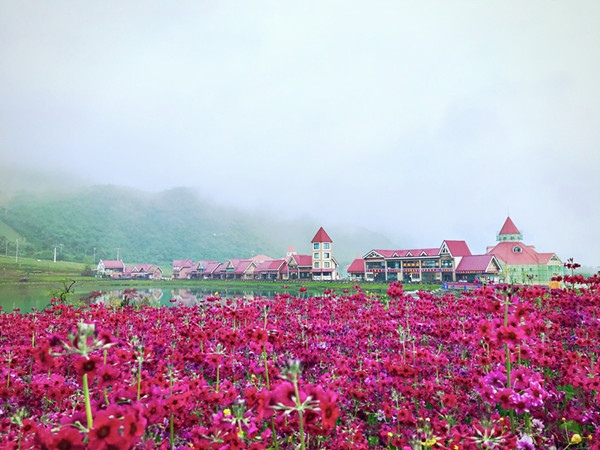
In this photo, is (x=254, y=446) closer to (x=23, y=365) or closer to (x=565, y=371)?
(x=565, y=371)

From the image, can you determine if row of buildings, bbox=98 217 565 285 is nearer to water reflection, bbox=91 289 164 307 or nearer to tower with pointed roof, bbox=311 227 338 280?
tower with pointed roof, bbox=311 227 338 280

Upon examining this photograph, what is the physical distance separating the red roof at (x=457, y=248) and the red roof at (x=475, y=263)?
1331 millimetres

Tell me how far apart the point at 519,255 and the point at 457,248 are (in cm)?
1342

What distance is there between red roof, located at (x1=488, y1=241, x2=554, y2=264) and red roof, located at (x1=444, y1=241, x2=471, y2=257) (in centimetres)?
465

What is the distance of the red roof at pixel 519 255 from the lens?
63031 mm

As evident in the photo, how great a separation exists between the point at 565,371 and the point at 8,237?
223 metres

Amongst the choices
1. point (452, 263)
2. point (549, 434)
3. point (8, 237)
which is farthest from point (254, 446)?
point (8, 237)

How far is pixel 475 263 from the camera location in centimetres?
5778

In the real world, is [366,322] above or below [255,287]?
above

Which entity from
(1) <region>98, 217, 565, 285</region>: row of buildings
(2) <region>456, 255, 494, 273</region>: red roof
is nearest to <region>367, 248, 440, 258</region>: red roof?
(1) <region>98, 217, 565, 285</region>: row of buildings

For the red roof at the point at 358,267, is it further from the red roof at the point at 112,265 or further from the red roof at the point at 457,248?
the red roof at the point at 112,265

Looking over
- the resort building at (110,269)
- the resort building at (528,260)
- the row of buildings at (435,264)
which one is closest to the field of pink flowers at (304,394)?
the row of buildings at (435,264)

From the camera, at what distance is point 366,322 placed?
28.3ft

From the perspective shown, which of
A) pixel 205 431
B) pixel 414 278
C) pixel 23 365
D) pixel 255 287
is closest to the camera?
pixel 205 431
